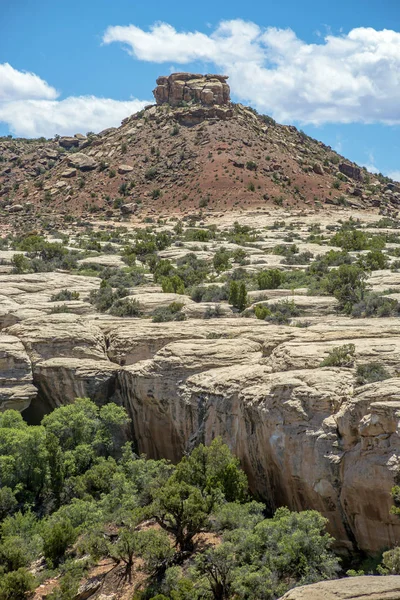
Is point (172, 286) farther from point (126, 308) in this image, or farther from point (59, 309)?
point (59, 309)

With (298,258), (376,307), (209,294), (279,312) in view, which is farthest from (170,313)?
(298,258)

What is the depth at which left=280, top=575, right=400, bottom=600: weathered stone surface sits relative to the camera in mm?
6678

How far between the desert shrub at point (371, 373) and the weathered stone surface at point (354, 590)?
21.8ft

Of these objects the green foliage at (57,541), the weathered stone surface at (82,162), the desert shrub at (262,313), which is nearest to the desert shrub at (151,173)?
the weathered stone surface at (82,162)

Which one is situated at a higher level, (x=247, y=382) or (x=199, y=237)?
(x=199, y=237)

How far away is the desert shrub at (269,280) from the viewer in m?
26.8

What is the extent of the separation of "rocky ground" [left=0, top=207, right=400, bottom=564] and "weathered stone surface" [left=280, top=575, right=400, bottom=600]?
444 cm

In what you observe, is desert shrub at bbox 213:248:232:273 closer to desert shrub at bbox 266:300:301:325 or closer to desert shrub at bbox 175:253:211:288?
desert shrub at bbox 175:253:211:288

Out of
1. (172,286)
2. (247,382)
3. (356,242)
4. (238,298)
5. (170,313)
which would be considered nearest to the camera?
(247,382)

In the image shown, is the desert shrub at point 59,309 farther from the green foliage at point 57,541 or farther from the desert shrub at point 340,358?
the desert shrub at point 340,358

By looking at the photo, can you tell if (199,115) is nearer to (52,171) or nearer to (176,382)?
(52,171)

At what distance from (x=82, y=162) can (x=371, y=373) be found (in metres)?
68.5

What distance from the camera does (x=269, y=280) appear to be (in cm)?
2691

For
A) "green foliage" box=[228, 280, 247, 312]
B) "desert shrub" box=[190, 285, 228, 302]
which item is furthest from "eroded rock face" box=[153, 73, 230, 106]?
"green foliage" box=[228, 280, 247, 312]
